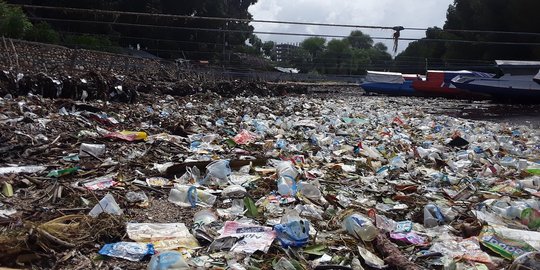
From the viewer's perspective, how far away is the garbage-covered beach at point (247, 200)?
1.88 m

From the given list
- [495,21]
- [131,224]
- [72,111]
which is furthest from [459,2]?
[131,224]

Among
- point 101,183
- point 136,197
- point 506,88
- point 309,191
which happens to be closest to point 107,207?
point 136,197

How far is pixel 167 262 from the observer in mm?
1649

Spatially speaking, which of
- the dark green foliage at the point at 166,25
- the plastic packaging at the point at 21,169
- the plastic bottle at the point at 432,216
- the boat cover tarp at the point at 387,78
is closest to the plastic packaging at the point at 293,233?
the plastic bottle at the point at 432,216

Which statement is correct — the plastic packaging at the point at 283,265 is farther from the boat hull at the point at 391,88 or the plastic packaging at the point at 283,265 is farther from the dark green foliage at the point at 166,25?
the boat hull at the point at 391,88

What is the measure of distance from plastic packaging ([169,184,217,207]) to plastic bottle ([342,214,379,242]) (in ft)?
2.83

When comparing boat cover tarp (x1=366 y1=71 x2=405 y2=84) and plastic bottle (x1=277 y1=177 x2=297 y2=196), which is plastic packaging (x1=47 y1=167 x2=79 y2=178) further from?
boat cover tarp (x1=366 y1=71 x2=405 y2=84)

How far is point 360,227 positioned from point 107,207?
4.27ft

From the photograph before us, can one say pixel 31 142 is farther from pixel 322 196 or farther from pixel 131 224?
pixel 322 196

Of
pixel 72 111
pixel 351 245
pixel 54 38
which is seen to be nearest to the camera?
pixel 351 245

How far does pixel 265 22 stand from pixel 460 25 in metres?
29.7

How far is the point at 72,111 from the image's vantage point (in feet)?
17.6

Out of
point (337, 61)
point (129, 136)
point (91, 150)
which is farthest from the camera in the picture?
point (337, 61)

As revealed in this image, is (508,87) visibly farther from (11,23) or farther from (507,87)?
(11,23)
